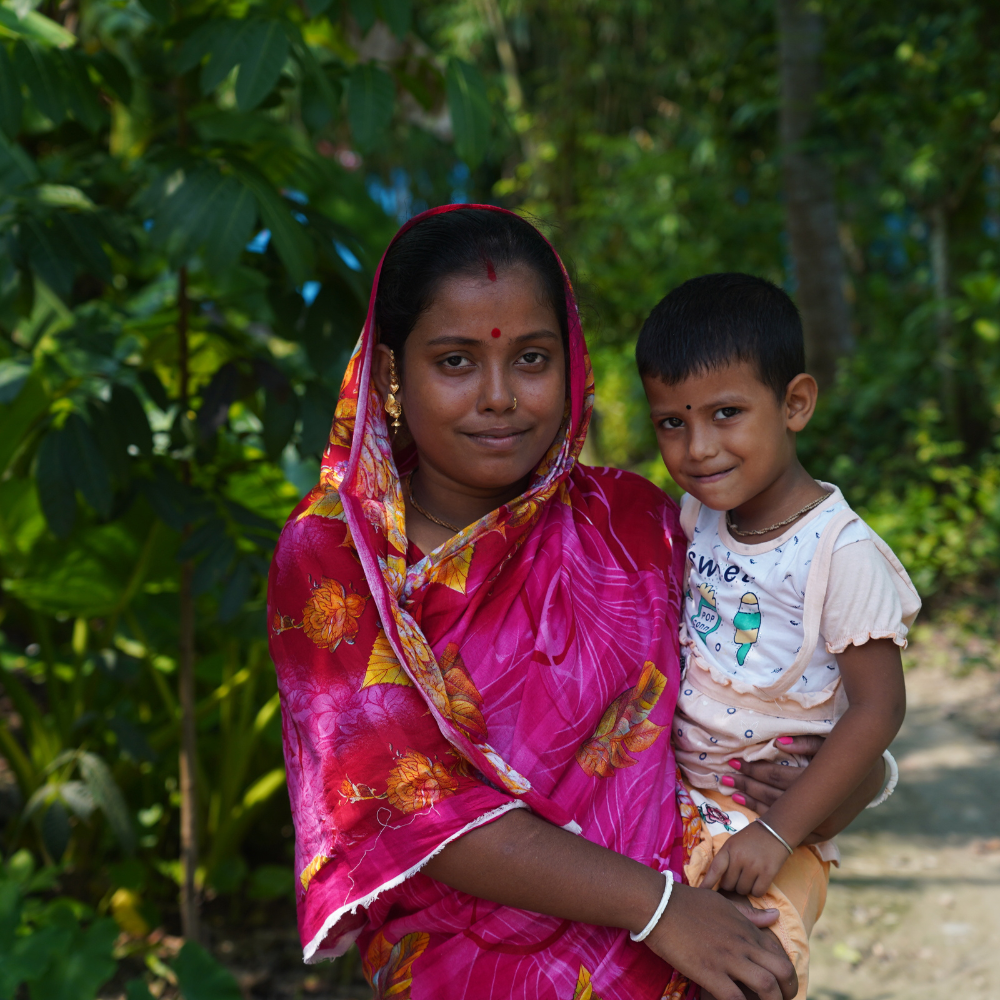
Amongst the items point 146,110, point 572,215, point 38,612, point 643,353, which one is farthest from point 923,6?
point 38,612

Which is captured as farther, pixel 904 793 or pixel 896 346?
pixel 896 346

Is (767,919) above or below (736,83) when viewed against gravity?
below

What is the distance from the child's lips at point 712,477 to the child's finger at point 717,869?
0.53 metres

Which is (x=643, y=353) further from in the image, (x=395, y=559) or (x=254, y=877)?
(x=254, y=877)

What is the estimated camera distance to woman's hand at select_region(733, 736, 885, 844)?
1381mm

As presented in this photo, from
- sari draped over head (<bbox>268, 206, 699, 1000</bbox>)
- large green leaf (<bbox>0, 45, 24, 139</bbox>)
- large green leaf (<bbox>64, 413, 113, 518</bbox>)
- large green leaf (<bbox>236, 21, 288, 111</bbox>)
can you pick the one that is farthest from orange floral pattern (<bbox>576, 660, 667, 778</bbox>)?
large green leaf (<bbox>0, 45, 24, 139</bbox>)

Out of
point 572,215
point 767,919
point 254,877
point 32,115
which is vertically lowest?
point 254,877

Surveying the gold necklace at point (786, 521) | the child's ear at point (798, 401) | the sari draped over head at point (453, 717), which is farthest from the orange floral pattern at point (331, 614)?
the child's ear at point (798, 401)

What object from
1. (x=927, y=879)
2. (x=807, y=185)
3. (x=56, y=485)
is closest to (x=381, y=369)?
(x=56, y=485)

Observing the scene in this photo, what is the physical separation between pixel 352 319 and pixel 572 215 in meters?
7.55

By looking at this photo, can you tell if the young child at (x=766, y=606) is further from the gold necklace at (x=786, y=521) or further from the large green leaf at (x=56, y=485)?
the large green leaf at (x=56, y=485)

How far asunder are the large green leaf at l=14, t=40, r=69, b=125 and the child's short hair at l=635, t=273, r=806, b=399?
1.21m

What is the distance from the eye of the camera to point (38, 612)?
110 inches

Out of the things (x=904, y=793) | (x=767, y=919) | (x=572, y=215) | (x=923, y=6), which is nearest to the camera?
(x=767, y=919)
